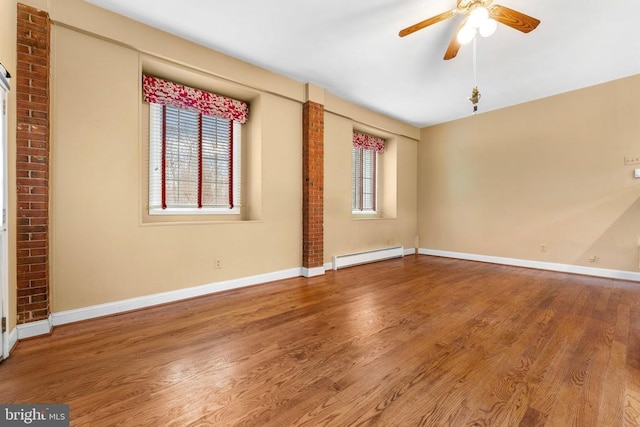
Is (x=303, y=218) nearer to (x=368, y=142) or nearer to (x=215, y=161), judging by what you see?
(x=215, y=161)

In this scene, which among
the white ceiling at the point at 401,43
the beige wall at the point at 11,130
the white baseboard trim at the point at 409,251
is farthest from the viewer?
the white baseboard trim at the point at 409,251

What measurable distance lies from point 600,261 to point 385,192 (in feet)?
11.9

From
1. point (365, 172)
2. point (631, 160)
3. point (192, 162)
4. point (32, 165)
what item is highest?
point (365, 172)

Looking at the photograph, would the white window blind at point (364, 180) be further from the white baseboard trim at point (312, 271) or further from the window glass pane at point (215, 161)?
the window glass pane at point (215, 161)

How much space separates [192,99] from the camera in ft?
11.0

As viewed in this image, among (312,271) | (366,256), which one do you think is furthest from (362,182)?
(312,271)

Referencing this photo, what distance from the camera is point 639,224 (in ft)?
12.5

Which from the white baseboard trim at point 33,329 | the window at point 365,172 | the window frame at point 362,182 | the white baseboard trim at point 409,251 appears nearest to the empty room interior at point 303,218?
the white baseboard trim at point 33,329

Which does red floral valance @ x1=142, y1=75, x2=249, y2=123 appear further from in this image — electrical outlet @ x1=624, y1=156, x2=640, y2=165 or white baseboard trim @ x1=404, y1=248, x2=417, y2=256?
electrical outlet @ x1=624, y1=156, x2=640, y2=165

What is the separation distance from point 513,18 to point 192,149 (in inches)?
140

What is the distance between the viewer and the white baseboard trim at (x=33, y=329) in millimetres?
2096

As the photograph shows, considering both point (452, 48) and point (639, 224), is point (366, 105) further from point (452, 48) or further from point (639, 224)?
point (639, 224)

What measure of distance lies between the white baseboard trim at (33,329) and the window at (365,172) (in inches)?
181

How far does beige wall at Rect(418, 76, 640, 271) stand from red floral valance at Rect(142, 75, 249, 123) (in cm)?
439
